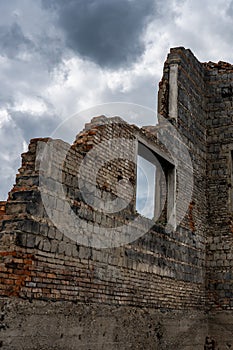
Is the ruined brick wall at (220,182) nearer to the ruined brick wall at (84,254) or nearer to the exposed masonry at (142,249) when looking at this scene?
the exposed masonry at (142,249)

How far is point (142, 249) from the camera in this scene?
8.30m

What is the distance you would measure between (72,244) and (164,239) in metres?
3.02

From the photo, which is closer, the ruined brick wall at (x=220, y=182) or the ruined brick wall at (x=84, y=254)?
the ruined brick wall at (x=84, y=254)

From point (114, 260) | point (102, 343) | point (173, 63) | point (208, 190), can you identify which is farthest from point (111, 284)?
point (173, 63)

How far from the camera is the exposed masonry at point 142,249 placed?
19.3ft

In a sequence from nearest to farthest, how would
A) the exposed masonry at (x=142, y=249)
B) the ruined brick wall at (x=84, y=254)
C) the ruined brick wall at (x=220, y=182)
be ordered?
the ruined brick wall at (x=84, y=254), the exposed masonry at (x=142, y=249), the ruined brick wall at (x=220, y=182)

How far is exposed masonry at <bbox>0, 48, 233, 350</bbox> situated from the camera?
5871mm

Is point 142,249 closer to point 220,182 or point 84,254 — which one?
point 84,254

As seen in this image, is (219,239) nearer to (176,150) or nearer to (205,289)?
(205,289)

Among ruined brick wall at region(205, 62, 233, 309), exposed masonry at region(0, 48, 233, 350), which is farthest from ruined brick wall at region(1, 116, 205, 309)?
ruined brick wall at region(205, 62, 233, 309)

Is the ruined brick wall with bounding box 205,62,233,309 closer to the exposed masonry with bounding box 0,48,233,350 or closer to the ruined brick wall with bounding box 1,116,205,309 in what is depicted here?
the exposed masonry with bounding box 0,48,233,350

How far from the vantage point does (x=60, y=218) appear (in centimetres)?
643

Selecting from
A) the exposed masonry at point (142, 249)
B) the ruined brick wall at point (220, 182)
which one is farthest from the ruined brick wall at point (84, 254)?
the ruined brick wall at point (220, 182)

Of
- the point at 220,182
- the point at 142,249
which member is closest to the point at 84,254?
the point at 142,249
